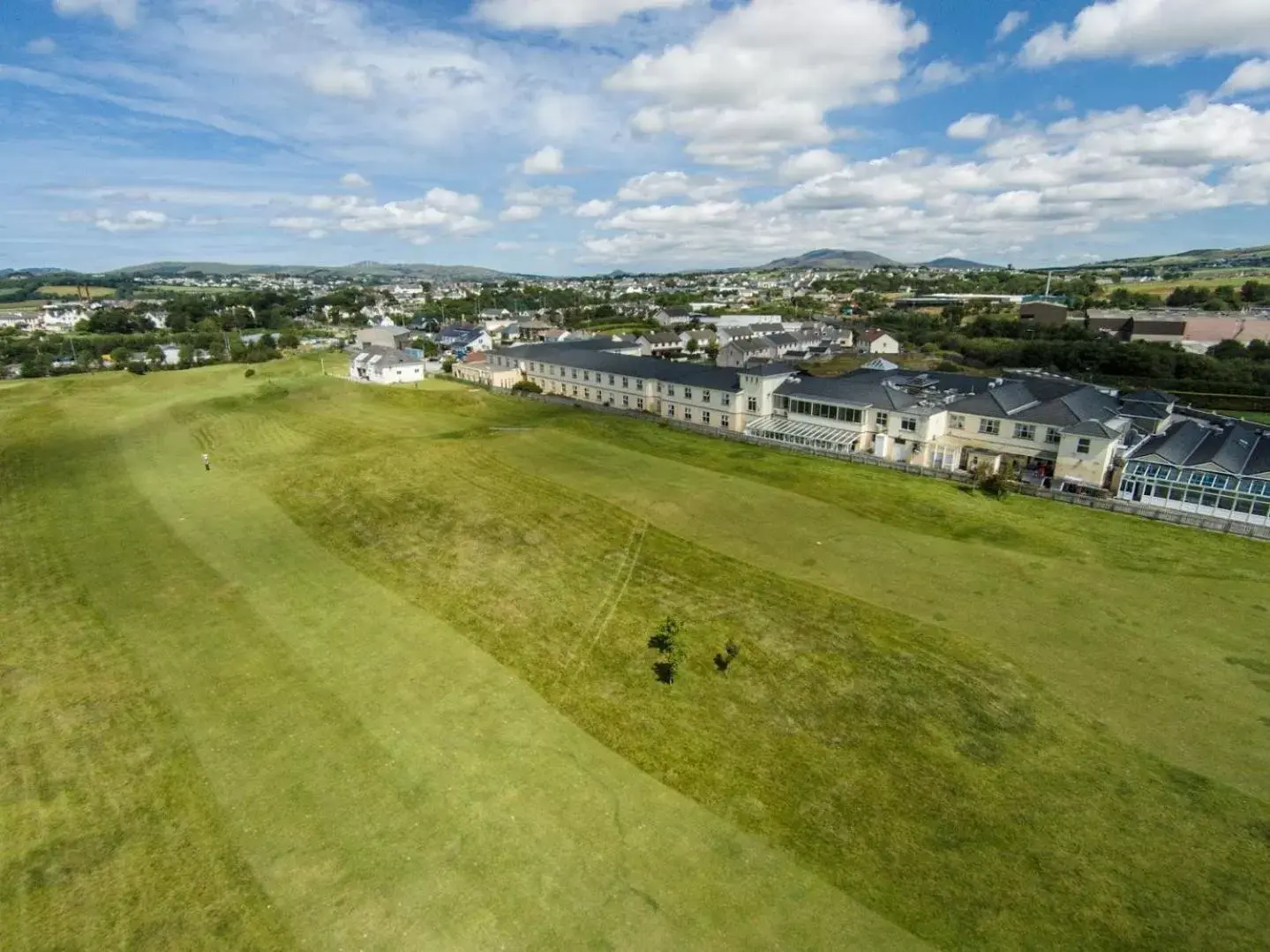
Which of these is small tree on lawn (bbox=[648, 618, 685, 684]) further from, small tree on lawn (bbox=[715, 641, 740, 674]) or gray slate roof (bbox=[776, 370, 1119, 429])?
gray slate roof (bbox=[776, 370, 1119, 429])

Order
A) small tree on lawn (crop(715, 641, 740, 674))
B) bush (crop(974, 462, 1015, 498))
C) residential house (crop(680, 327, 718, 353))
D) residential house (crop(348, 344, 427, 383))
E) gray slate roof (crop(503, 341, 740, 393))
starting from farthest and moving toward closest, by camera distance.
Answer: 1. residential house (crop(680, 327, 718, 353))
2. residential house (crop(348, 344, 427, 383))
3. gray slate roof (crop(503, 341, 740, 393))
4. bush (crop(974, 462, 1015, 498))
5. small tree on lawn (crop(715, 641, 740, 674))

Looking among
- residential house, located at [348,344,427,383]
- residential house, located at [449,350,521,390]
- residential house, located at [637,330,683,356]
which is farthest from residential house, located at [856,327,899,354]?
residential house, located at [348,344,427,383]

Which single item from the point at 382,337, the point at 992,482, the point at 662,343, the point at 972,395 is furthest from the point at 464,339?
the point at 992,482

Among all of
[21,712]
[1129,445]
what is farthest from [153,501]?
[1129,445]

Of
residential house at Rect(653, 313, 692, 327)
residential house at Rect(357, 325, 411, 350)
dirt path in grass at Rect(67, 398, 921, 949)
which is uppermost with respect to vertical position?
residential house at Rect(653, 313, 692, 327)

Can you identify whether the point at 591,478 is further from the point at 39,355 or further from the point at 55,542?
the point at 39,355

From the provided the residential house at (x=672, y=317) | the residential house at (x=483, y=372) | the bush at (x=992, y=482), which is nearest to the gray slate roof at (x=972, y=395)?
the bush at (x=992, y=482)
